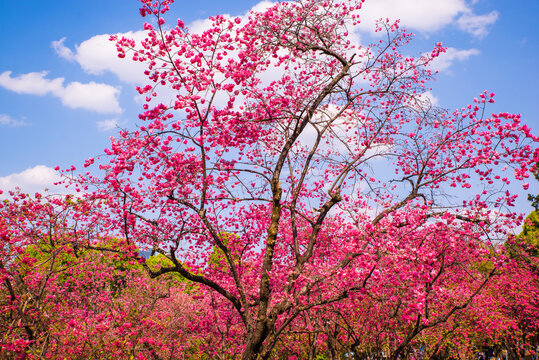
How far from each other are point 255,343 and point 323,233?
6.64 metres

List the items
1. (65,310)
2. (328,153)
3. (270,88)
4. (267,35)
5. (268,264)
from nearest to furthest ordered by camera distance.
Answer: (268,264) < (267,35) < (270,88) < (328,153) < (65,310)

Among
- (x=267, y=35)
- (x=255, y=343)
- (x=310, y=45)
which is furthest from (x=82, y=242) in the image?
(x=310, y=45)

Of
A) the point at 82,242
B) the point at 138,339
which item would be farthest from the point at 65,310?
the point at 82,242

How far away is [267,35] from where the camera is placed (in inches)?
428

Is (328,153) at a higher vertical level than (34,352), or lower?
higher

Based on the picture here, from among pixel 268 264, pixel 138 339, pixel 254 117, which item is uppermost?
pixel 254 117

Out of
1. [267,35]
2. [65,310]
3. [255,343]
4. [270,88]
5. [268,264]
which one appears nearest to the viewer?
[255,343]

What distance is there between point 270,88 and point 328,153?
12.5 feet

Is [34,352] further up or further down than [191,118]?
further down

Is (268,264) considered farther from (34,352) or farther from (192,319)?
(192,319)

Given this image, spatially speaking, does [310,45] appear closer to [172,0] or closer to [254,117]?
[254,117]

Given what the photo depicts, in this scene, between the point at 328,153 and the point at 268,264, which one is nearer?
the point at 268,264

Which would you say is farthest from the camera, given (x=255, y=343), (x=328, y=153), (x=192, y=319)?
(x=192, y=319)

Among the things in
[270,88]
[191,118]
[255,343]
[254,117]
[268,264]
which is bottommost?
[255,343]
